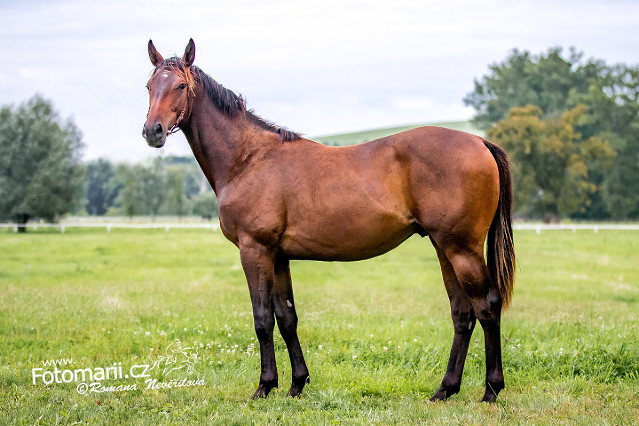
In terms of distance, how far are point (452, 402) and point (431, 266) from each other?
13603 mm

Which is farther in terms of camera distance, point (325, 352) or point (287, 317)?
point (325, 352)

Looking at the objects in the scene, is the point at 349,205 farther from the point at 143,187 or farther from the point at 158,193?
the point at 158,193

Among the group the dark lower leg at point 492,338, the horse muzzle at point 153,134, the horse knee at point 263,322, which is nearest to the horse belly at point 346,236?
the horse knee at point 263,322

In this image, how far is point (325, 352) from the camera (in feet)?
22.2

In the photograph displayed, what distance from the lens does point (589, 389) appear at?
18.2 ft

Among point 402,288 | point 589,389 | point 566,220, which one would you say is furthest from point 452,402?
point 566,220

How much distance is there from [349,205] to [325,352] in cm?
229

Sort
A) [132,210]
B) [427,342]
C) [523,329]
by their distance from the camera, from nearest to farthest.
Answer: [427,342], [523,329], [132,210]

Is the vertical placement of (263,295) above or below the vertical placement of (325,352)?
above

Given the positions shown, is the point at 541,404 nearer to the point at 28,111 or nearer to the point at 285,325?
the point at 285,325

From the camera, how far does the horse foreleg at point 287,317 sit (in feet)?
18.1

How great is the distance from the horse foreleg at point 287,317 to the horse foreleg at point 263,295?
0.13 m

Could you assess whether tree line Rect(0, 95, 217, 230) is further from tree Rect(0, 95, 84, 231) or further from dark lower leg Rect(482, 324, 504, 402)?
dark lower leg Rect(482, 324, 504, 402)

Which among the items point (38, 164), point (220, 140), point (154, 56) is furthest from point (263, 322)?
point (38, 164)
